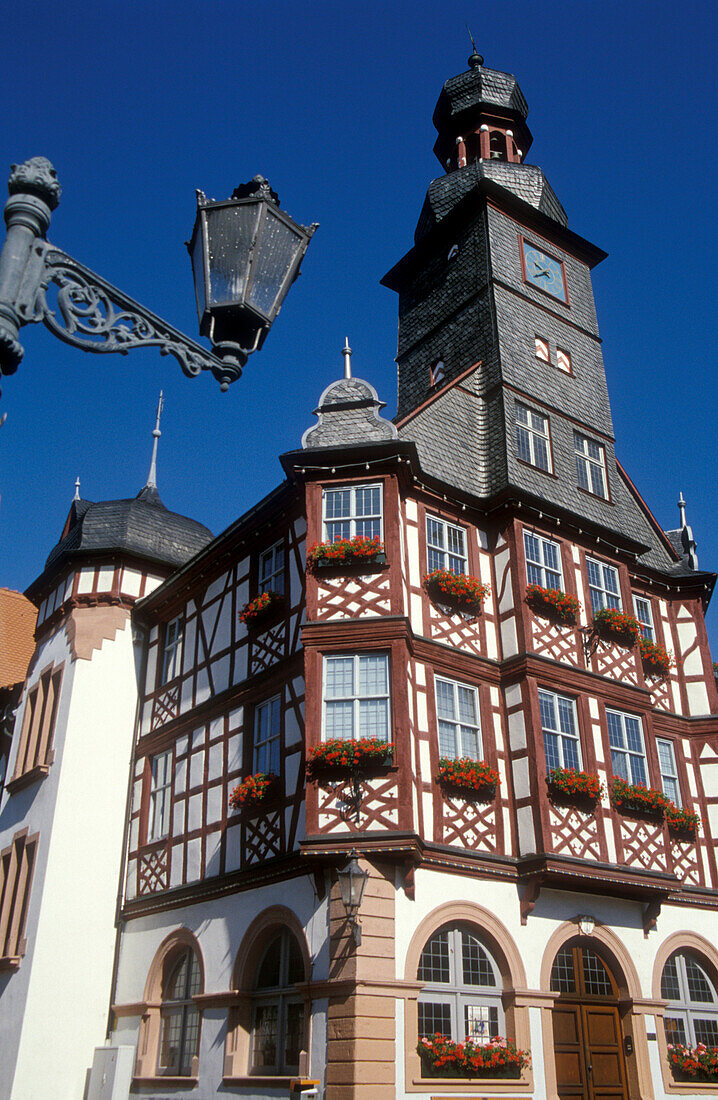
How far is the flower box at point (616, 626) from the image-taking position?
2016cm

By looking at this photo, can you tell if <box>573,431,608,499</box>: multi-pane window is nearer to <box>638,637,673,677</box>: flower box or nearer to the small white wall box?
<box>638,637,673,677</box>: flower box

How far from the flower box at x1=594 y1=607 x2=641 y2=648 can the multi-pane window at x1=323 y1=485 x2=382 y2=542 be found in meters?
5.13

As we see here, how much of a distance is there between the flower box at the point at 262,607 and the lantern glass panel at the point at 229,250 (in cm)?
1345

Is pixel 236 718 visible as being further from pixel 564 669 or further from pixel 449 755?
pixel 564 669

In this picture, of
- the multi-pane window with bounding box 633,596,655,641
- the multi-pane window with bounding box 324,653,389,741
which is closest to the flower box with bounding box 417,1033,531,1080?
the multi-pane window with bounding box 324,653,389,741

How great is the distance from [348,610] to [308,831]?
388 centimetres

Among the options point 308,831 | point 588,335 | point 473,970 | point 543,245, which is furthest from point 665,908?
point 543,245

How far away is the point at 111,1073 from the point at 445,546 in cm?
1125

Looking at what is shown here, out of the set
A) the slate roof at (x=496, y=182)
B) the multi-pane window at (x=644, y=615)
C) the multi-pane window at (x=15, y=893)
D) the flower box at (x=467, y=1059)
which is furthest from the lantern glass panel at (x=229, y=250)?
the slate roof at (x=496, y=182)

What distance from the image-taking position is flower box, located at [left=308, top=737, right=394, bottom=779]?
15781 millimetres

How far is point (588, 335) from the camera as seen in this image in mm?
26078

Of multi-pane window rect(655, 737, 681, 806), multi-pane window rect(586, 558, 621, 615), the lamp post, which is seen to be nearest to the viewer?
the lamp post

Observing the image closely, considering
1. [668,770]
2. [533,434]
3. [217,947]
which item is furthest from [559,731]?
[217,947]

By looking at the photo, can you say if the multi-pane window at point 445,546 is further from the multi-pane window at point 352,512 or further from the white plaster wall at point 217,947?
the white plaster wall at point 217,947
